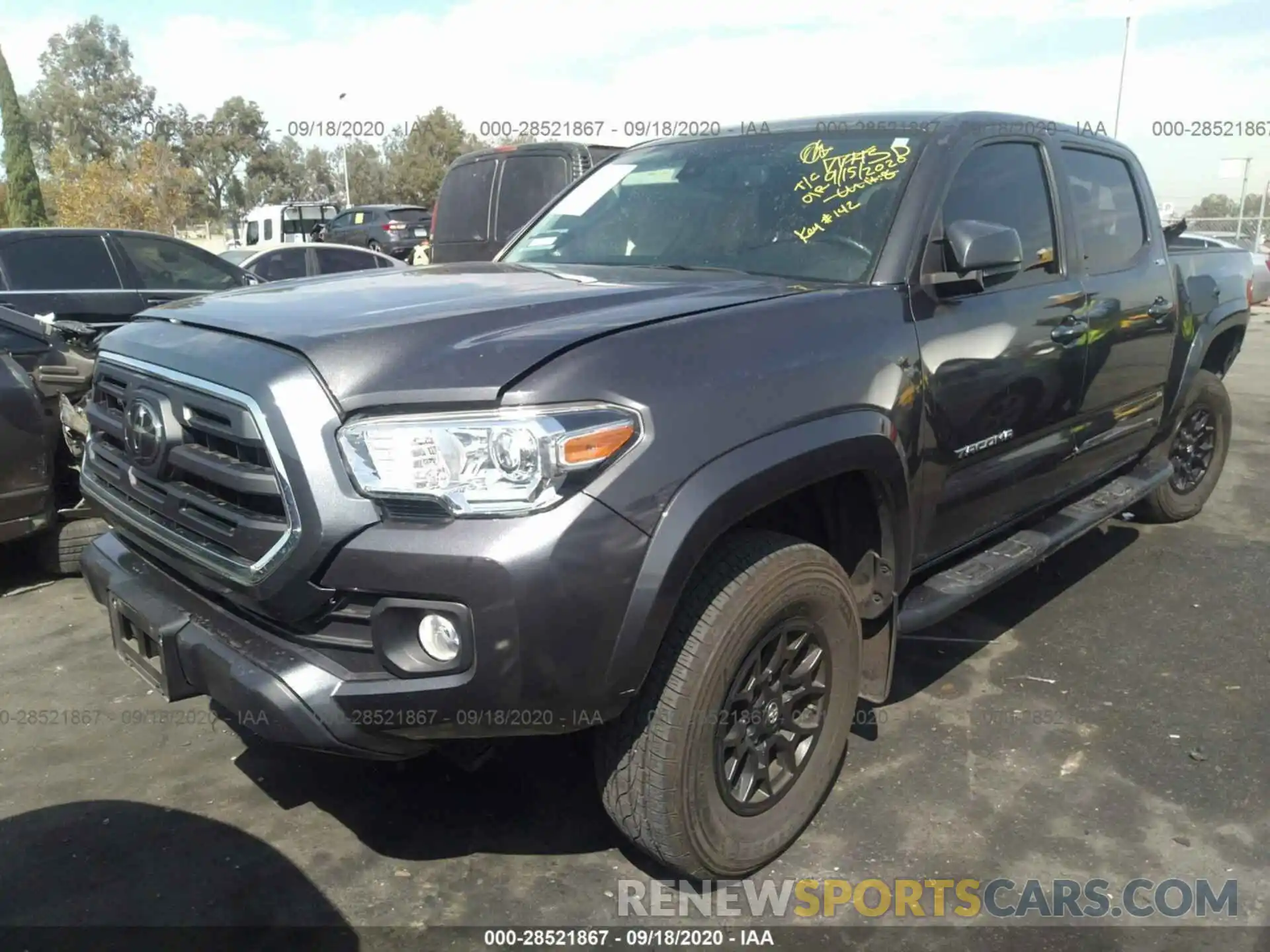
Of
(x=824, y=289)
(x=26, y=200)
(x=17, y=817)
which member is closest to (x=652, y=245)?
(x=824, y=289)

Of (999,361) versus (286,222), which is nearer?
(999,361)

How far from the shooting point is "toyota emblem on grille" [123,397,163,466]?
2430 mm

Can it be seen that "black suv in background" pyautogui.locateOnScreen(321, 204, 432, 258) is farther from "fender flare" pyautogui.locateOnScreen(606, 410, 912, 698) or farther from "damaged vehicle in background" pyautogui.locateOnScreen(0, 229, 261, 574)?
"fender flare" pyautogui.locateOnScreen(606, 410, 912, 698)

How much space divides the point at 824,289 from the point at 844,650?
1020 millimetres

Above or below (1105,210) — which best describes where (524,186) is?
above

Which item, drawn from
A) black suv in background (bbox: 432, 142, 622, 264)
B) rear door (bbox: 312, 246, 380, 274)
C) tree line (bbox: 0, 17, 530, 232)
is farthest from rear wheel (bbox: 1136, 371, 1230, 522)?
tree line (bbox: 0, 17, 530, 232)

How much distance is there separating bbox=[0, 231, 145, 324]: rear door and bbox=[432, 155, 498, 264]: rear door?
3.17 metres

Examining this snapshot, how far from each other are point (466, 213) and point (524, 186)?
2.68 feet

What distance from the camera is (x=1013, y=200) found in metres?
3.57

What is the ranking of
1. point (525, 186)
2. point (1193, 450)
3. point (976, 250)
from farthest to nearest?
point (525, 186), point (1193, 450), point (976, 250)

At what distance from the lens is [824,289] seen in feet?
9.07

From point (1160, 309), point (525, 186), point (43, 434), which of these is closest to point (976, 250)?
point (1160, 309)

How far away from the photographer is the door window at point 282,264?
11.9m

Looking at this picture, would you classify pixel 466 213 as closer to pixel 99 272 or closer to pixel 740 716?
pixel 99 272
